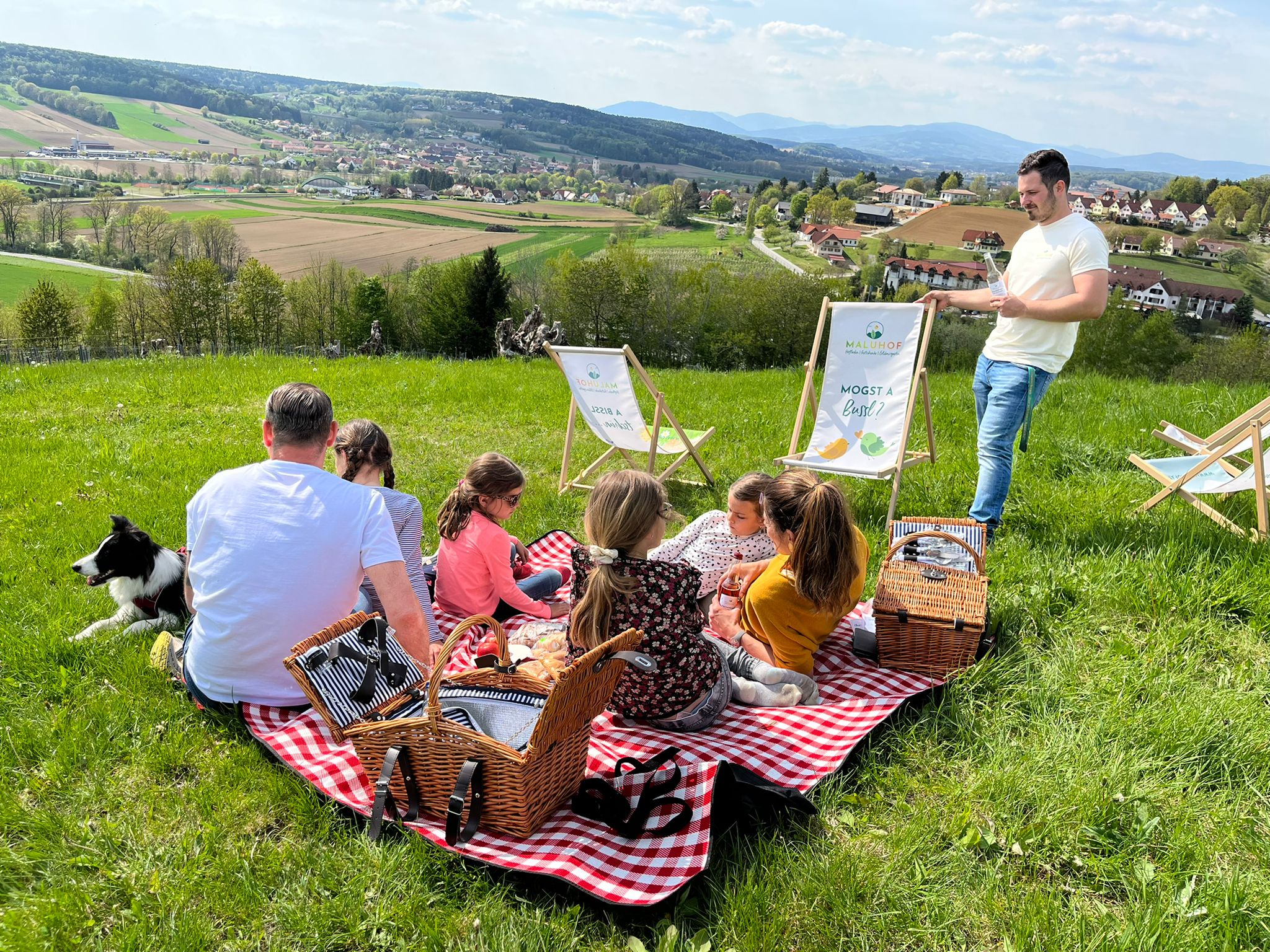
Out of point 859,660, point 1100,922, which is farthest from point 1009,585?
point 1100,922

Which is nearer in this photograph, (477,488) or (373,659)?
(373,659)

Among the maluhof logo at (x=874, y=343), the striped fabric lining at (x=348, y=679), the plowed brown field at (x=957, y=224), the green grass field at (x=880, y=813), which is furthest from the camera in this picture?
the plowed brown field at (x=957, y=224)

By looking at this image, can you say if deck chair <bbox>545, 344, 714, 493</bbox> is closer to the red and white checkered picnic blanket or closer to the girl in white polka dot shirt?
the girl in white polka dot shirt

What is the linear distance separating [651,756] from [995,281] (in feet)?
11.2

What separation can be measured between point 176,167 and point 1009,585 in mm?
158809

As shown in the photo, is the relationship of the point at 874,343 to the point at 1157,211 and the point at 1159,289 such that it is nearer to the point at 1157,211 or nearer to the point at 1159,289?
the point at 1159,289

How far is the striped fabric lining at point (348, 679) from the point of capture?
2604 mm

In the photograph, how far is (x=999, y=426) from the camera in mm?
4719

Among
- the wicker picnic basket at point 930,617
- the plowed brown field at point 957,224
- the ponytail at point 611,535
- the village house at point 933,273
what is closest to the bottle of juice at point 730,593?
the wicker picnic basket at point 930,617

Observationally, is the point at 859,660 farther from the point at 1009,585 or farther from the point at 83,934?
the point at 83,934

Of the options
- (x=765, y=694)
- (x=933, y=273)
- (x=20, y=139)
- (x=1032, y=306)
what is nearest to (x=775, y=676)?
(x=765, y=694)

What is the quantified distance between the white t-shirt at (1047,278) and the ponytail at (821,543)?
2000 mm

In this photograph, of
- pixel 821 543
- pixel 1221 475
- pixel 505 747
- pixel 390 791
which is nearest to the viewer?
pixel 505 747

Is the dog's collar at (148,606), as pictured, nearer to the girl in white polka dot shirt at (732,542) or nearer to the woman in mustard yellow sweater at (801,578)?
the girl in white polka dot shirt at (732,542)
